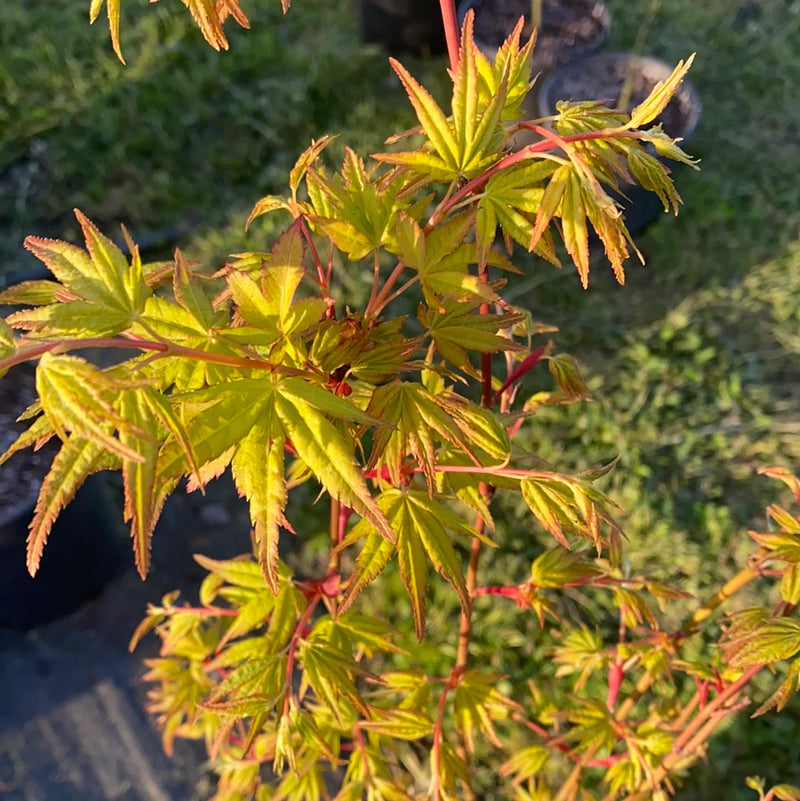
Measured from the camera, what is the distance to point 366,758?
1.14m

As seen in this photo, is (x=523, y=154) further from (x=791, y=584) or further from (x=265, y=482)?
(x=791, y=584)

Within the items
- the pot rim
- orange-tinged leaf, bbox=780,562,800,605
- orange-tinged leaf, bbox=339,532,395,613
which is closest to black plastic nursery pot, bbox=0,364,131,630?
orange-tinged leaf, bbox=339,532,395,613

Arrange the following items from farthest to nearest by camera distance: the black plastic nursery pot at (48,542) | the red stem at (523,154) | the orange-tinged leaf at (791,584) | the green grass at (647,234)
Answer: the green grass at (647,234)
the black plastic nursery pot at (48,542)
the orange-tinged leaf at (791,584)
the red stem at (523,154)

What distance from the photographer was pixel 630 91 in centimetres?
278

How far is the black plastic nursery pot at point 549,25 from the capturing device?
3.18 meters

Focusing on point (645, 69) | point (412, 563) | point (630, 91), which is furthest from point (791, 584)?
point (645, 69)

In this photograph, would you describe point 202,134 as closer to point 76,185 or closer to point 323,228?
point 76,185

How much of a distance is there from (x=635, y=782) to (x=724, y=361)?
1.54 metres

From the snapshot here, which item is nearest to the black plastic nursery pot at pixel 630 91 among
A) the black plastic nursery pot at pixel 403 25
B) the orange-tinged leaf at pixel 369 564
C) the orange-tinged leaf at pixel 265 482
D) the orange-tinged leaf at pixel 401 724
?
the black plastic nursery pot at pixel 403 25

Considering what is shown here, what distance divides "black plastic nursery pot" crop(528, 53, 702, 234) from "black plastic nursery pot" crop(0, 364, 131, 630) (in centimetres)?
201

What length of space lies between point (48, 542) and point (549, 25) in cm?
298

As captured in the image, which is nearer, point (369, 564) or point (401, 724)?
point (369, 564)

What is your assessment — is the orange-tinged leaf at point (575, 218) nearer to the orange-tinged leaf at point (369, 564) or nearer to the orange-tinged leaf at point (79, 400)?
the orange-tinged leaf at point (369, 564)

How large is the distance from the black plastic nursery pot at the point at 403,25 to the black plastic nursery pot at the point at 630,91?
77 centimetres
